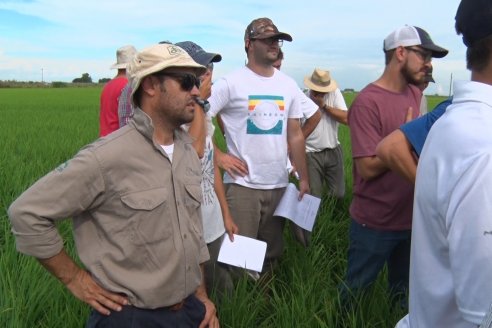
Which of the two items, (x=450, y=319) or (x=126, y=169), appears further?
(x=126, y=169)

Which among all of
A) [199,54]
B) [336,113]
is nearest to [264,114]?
[199,54]

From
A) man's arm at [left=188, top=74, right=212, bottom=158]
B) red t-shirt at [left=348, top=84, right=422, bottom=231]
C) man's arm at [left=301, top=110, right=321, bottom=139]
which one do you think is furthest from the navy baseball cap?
man's arm at [left=301, top=110, right=321, bottom=139]

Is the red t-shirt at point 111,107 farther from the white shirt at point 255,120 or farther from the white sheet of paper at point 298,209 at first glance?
the white sheet of paper at point 298,209

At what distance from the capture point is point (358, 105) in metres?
2.44

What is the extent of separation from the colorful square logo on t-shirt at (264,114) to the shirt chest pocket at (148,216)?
1.57 metres

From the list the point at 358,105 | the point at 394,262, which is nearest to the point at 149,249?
the point at 358,105

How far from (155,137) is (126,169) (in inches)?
6.8

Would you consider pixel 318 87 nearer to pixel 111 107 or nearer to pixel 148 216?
pixel 111 107

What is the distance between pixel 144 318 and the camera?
4.99 feet

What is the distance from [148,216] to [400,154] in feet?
3.01

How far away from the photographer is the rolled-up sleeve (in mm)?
1359

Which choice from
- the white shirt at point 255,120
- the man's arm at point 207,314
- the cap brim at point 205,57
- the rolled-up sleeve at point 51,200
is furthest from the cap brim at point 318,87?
the rolled-up sleeve at point 51,200

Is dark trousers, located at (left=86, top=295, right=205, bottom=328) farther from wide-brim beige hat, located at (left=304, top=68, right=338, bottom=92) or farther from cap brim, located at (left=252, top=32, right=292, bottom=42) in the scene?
wide-brim beige hat, located at (left=304, top=68, right=338, bottom=92)

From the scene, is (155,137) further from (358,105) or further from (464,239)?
(358,105)
